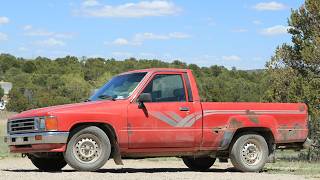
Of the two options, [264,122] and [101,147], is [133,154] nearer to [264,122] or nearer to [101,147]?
[101,147]

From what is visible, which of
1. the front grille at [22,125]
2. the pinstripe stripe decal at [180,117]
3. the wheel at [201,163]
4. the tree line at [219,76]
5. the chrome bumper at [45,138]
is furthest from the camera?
the tree line at [219,76]

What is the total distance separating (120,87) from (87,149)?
58.8 inches

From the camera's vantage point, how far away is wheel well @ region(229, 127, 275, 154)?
12219 mm

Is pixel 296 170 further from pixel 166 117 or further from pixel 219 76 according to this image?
pixel 219 76

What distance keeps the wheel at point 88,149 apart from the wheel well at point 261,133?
8.86ft

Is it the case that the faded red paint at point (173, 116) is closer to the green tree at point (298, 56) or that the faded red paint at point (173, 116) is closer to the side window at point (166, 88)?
the side window at point (166, 88)

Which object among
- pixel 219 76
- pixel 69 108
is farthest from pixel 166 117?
pixel 219 76

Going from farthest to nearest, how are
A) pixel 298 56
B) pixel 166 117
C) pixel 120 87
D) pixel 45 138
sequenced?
pixel 298 56 → pixel 120 87 → pixel 166 117 → pixel 45 138

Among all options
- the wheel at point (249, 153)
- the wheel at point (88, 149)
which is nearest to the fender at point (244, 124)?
the wheel at point (249, 153)

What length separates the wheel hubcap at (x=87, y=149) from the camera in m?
10.8

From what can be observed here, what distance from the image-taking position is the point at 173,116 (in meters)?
11.5

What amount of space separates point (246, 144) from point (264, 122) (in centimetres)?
57

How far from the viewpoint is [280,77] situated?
120 feet

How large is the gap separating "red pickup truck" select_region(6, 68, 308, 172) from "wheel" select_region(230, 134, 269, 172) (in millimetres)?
19
